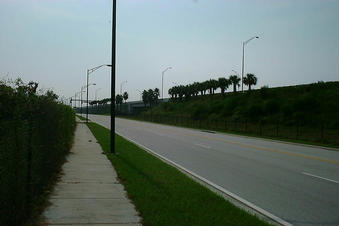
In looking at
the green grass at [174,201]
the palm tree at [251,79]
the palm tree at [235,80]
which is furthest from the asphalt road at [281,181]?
the palm tree at [235,80]

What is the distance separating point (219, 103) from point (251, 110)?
15.5 metres

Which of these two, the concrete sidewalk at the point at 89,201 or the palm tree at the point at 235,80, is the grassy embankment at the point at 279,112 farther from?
the concrete sidewalk at the point at 89,201

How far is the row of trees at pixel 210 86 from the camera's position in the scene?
69.9m

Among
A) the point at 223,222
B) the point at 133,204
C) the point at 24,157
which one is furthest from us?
the point at 133,204

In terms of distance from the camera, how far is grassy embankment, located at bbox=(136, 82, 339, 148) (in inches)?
1610

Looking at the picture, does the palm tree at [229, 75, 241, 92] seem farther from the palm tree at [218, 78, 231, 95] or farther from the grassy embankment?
the grassy embankment

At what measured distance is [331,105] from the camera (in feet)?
154

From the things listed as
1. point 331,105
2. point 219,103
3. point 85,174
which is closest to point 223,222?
point 85,174

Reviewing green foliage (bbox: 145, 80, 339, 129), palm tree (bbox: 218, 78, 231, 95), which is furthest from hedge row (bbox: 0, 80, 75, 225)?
palm tree (bbox: 218, 78, 231, 95)

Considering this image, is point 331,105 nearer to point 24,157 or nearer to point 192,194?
point 192,194

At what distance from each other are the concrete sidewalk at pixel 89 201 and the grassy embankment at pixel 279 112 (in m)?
24.1

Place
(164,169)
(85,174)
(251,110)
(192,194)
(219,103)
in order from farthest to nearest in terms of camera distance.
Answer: (219,103) < (251,110) < (164,169) < (85,174) < (192,194)

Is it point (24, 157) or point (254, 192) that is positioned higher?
point (24, 157)

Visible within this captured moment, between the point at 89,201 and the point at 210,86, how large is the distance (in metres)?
86.9
